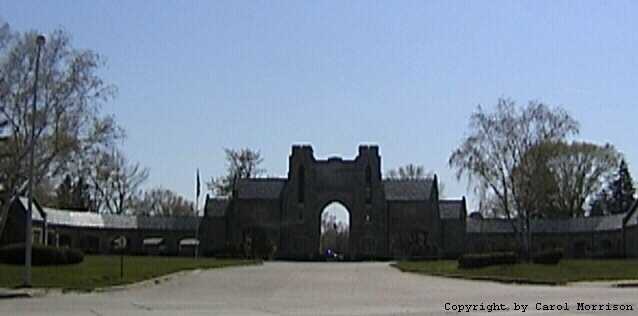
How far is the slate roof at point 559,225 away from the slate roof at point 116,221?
31.1m

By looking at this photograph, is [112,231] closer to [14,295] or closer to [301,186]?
[301,186]

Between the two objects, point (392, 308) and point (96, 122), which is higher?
point (96, 122)

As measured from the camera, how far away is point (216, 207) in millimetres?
111375

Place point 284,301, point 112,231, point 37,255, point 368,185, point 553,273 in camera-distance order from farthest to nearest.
A: point 368,185 → point 112,231 → point 553,273 → point 37,255 → point 284,301

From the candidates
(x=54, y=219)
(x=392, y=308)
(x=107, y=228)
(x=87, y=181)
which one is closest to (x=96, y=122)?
(x=392, y=308)

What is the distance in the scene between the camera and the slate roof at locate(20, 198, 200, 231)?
95.6 meters

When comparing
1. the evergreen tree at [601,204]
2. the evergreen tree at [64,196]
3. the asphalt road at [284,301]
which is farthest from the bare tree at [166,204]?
the asphalt road at [284,301]

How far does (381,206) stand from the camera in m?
107

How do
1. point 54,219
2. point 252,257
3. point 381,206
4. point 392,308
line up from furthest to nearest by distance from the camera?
1. point 381,206
2. point 252,257
3. point 54,219
4. point 392,308

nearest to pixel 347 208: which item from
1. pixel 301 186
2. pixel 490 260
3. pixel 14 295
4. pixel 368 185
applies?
pixel 368 185

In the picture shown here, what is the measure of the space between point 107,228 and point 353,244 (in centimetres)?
2587

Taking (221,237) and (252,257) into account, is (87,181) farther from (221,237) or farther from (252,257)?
(252,257)

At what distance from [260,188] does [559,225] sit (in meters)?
32.4

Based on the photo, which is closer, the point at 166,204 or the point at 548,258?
the point at 548,258
